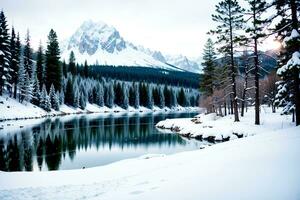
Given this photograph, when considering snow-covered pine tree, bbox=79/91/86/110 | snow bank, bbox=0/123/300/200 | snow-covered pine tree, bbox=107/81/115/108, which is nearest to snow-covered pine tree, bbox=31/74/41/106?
snow-covered pine tree, bbox=79/91/86/110

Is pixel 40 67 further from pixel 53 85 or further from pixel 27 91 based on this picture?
pixel 27 91

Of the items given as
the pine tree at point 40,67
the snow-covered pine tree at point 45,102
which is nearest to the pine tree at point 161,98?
the pine tree at point 40,67

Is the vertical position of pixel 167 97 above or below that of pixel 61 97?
above

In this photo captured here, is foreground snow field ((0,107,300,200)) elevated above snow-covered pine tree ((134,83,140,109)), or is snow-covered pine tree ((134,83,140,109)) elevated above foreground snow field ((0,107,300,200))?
snow-covered pine tree ((134,83,140,109))

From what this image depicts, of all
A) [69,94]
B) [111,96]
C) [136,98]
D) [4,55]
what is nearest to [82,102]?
[69,94]

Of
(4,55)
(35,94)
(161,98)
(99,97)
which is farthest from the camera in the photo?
(161,98)

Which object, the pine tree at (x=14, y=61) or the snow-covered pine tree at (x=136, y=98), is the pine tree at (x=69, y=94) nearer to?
the pine tree at (x=14, y=61)

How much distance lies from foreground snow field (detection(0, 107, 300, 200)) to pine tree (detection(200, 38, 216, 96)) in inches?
1547

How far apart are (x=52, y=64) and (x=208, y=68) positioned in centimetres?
5219

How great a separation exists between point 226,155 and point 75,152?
1951cm

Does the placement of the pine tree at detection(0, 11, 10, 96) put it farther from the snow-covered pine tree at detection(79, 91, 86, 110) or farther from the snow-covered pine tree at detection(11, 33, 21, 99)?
the snow-covered pine tree at detection(79, 91, 86, 110)

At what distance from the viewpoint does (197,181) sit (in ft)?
29.1

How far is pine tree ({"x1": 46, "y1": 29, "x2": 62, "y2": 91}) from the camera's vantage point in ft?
283

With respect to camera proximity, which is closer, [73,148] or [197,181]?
[197,181]
